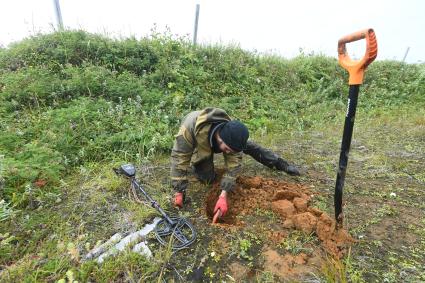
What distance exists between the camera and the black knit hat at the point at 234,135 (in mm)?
2908

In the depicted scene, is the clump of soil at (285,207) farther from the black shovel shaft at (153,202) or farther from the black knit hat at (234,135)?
the black knit hat at (234,135)

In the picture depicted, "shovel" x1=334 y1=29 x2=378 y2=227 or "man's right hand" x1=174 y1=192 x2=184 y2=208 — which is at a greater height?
"shovel" x1=334 y1=29 x2=378 y2=227

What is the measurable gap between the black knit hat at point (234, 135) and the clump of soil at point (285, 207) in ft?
2.24

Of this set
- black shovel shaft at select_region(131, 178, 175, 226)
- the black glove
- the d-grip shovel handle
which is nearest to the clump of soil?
the black glove

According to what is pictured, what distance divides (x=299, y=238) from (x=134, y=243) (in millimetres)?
1387

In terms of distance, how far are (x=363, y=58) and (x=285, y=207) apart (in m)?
1.52

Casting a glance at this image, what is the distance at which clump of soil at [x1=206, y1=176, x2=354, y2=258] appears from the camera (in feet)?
9.15

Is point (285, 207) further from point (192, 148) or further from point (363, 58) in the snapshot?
point (363, 58)

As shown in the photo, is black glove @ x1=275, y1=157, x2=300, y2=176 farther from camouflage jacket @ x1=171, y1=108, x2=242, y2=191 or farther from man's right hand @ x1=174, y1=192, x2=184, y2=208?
man's right hand @ x1=174, y1=192, x2=184, y2=208

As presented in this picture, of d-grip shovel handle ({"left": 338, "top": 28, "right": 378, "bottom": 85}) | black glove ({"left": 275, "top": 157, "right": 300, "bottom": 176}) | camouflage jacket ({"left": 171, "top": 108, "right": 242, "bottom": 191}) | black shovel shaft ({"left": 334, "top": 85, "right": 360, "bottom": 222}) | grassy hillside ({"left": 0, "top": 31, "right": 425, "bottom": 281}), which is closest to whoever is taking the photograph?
d-grip shovel handle ({"left": 338, "top": 28, "right": 378, "bottom": 85})

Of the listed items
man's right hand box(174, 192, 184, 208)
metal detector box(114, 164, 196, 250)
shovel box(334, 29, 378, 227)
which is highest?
shovel box(334, 29, 378, 227)

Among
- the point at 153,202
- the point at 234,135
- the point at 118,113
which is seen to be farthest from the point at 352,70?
the point at 118,113

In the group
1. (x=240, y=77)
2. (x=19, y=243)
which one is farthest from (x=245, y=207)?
(x=240, y=77)

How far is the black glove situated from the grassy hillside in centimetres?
32
